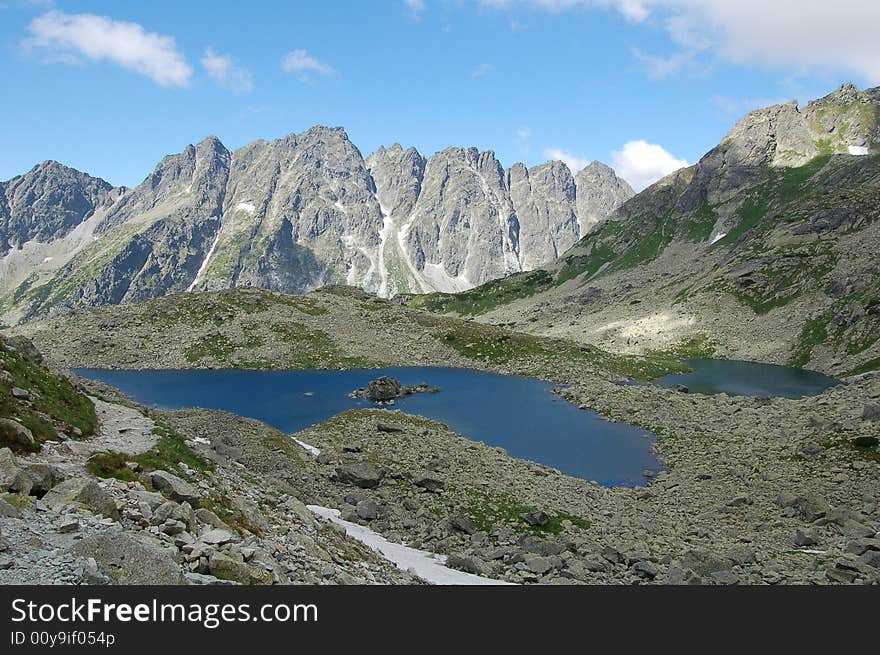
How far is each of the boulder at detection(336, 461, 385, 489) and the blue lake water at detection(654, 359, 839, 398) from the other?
71316 millimetres

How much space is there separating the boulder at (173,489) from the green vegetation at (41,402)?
5.67m

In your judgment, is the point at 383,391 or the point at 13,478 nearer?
the point at 13,478

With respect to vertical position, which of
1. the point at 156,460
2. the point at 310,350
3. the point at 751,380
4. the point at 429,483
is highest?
the point at 310,350

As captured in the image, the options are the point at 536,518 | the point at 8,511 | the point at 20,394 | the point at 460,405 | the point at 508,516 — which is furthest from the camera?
the point at 460,405

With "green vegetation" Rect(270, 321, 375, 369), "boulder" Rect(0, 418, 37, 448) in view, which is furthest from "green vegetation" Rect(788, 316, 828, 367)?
"boulder" Rect(0, 418, 37, 448)

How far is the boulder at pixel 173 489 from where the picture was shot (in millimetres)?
18031

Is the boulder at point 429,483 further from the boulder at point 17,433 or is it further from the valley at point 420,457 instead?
the boulder at point 17,433

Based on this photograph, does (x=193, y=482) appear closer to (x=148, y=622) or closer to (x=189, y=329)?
(x=148, y=622)

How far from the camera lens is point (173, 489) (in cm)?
1820

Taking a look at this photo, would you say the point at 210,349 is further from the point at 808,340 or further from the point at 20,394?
the point at 808,340

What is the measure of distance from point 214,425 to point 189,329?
284 ft

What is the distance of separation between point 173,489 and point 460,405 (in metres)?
67.7

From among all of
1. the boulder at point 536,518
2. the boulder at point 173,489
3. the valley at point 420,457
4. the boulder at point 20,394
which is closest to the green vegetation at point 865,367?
the valley at point 420,457

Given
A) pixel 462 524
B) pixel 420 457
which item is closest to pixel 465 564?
pixel 462 524
